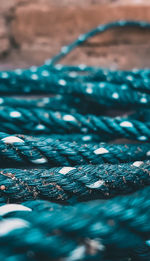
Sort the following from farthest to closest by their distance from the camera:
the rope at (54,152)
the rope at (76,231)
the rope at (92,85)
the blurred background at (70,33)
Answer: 1. the blurred background at (70,33)
2. the rope at (92,85)
3. the rope at (54,152)
4. the rope at (76,231)

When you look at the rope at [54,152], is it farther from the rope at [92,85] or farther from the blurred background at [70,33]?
the blurred background at [70,33]

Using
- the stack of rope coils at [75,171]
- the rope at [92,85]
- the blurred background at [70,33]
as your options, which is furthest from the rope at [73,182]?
the blurred background at [70,33]

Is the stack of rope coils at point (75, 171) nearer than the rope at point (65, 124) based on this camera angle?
Yes

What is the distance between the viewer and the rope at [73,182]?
297 mm

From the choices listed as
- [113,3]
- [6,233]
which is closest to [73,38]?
[113,3]

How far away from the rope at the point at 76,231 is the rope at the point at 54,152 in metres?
0.08

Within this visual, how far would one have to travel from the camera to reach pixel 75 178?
310 mm

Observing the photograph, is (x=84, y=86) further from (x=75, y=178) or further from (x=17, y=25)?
(x=17, y=25)

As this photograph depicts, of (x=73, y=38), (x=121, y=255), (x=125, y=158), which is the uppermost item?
(x=73, y=38)

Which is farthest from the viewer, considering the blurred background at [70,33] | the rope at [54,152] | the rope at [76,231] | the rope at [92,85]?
the blurred background at [70,33]

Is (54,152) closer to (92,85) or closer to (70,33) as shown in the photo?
(92,85)

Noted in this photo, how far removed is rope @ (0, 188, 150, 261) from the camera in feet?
0.67

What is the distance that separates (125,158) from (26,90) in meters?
0.27

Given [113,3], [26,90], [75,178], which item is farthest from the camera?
[113,3]
